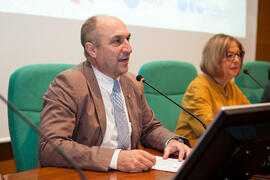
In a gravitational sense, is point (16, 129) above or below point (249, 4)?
below

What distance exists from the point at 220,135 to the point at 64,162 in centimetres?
62

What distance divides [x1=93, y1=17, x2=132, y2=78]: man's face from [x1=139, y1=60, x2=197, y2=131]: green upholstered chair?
0.55 meters

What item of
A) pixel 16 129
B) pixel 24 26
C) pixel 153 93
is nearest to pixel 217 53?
pixel 153 93

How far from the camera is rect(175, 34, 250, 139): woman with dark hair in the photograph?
2.15 meters

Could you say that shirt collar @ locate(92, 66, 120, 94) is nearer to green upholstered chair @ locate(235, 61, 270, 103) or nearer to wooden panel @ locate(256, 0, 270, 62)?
green upholstered chair @ locate(235, 61, 270, 103)

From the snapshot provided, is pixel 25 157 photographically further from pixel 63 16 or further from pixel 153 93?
pixel 63 16

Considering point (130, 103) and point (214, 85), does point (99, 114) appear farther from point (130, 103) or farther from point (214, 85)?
point (214, 85)

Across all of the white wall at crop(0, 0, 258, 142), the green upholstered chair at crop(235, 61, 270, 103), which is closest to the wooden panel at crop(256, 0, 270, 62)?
the green upholstered chair at crop(235, 61, 270, 103)

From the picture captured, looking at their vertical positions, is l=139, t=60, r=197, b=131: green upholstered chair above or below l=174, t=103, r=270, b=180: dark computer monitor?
below

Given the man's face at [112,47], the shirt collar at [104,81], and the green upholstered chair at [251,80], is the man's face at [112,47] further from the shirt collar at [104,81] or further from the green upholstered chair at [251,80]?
the green upholstered chair at [251,80]

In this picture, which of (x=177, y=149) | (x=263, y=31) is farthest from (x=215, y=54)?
(x=263, y=31)

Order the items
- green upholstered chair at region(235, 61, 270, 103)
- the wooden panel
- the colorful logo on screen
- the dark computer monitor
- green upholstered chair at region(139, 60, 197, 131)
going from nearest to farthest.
Result: the dark computer monitor < green upholstered chair at region(139, 60, 197, 131) < the colorful logo on screen < green upholstered chair at region(235, 61, 270, 103) < the wooden panel

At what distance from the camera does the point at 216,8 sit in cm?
330

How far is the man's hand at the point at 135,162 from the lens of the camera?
1029mm
